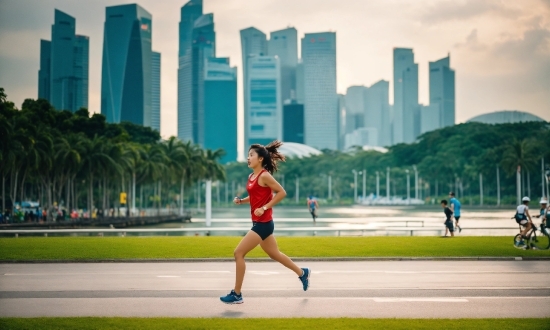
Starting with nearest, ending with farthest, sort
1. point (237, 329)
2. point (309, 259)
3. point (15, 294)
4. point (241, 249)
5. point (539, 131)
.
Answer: point (237, 329)
point (241, 249)
point (15, 294)
point (309, 259)
point (539, 131)

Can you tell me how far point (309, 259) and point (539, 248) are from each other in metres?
8.11

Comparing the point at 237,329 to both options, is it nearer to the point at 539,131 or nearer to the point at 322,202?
the point at 539,131

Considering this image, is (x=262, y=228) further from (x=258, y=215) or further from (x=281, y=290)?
(x=281, y=290)

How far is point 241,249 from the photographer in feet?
36.4

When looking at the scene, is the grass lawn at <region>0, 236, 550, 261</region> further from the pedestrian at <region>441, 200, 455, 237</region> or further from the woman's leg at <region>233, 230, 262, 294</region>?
the woman's leg at <region>233, 230, 262, 294</region>

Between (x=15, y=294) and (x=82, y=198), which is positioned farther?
(x=82, y=198)

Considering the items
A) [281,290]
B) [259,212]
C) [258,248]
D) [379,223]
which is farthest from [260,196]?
[379,223]

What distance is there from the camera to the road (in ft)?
35.6

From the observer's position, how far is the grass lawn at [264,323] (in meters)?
9.30

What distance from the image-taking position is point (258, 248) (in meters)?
24.2

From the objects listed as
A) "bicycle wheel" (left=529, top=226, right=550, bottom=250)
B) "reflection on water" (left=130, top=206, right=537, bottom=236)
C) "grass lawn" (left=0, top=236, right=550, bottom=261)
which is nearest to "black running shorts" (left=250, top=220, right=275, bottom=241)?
"grass lawn" (left=0, top=236, right=550, bottom=261)

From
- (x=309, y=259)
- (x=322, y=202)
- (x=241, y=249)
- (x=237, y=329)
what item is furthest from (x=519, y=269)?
(x=322, y=202)

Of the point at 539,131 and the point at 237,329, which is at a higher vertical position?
the point at 539,131

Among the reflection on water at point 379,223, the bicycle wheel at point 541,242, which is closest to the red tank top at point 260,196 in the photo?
the bicycle wheel at point 541,242
